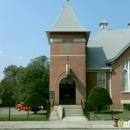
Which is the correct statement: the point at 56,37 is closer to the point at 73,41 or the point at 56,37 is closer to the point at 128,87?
the point at 73,41

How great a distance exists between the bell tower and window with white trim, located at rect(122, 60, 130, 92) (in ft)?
15.5

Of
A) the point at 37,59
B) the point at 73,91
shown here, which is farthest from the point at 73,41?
the point at 37,59

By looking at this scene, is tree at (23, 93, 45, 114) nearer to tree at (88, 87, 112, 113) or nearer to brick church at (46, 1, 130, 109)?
brick church at (46, 1, 130, 109)

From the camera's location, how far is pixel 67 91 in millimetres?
28062

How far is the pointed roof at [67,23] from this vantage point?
2781cm

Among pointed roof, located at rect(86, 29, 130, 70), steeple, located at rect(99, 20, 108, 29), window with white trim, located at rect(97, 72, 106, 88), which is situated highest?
steeple, located at rect(99, 20, 108, 29)

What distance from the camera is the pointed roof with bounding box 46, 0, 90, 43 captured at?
27812mm

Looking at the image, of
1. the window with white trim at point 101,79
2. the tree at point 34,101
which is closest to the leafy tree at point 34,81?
the window with white trim at point 101,79

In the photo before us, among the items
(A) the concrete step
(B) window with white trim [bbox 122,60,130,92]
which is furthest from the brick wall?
(B) window with white trim [bbox 122,60,130,92]

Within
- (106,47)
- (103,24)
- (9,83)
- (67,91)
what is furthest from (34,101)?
(9,83)

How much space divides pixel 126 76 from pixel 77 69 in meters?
5.86

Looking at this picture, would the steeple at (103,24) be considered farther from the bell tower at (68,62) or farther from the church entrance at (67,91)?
the church entrance at (67,91)

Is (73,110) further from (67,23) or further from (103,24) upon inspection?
(103,24)

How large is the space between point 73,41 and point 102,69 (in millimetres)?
4645
